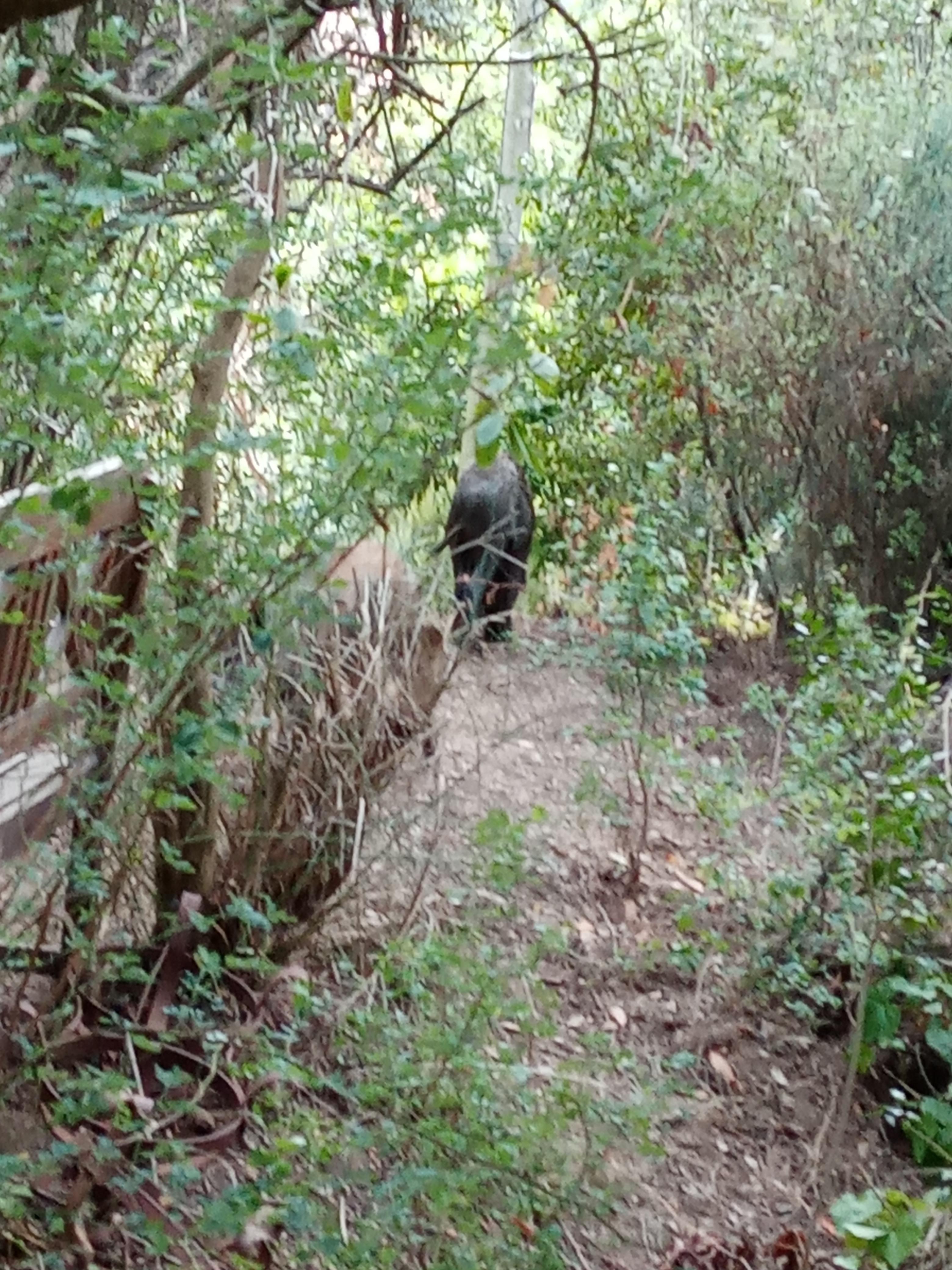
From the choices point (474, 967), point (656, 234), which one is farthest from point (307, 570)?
point (656, 234)

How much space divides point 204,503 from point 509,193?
2.89 m

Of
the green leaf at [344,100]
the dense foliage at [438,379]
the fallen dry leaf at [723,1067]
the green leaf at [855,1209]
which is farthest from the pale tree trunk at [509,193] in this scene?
the fallen dry leaf at [723,1067]

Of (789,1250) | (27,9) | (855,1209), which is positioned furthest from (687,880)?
(27,9)

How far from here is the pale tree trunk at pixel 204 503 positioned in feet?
7.36

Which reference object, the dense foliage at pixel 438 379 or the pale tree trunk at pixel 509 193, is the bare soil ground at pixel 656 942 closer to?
the dense foliage at pixel 438 379

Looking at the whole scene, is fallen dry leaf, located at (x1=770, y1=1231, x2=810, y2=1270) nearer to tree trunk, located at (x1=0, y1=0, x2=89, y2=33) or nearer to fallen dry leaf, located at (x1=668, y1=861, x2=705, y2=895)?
fallen dry leaf, located at (x1=668, y1=861, x2=705, y2=895)

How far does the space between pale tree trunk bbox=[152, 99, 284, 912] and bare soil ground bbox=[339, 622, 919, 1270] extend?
1.67 feet

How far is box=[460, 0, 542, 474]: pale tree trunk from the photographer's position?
6.89ft

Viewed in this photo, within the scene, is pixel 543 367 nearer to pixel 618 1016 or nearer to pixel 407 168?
pixel 407 168

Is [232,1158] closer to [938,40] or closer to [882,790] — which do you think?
[882,790]

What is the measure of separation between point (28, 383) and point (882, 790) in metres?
2.41

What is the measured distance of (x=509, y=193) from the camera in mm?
5105

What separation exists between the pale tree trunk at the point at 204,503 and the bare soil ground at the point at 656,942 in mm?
510

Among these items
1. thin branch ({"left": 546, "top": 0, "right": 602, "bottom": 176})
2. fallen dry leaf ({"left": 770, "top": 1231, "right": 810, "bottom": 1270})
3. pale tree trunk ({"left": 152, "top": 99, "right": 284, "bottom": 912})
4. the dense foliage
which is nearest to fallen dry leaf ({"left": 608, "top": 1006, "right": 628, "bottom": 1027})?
the dense foliage
